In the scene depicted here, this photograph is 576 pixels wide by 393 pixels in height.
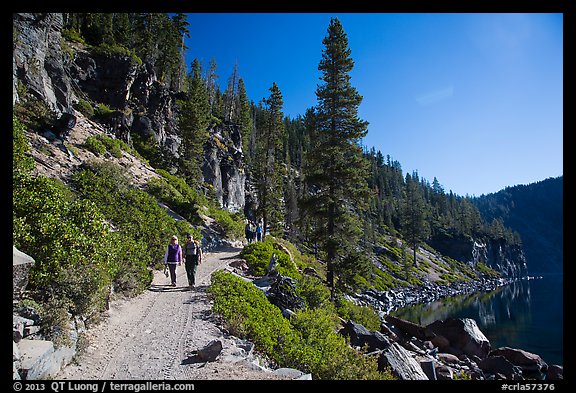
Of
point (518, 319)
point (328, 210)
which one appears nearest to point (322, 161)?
point (328, 210)

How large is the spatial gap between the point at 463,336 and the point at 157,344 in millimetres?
18024

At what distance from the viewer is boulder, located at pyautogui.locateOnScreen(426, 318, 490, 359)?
1717cm

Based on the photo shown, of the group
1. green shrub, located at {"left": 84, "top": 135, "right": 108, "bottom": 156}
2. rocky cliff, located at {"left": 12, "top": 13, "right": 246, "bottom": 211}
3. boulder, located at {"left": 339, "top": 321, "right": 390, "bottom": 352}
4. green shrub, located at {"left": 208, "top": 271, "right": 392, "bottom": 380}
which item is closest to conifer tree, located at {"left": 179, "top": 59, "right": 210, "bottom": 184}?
rocky cliff, located at {"left": 12, "top": 13, "right": 246, "bottom": 211}

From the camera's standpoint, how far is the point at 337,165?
18547 mm

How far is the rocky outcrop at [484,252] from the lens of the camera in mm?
117062

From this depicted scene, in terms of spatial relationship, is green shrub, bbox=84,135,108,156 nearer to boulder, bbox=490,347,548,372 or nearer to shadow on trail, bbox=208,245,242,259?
shadow on trail, bbox=208,245,242,259

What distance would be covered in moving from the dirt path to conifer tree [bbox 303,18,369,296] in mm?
9712

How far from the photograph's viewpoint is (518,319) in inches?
1458

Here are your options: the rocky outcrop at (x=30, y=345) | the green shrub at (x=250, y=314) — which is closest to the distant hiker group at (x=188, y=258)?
the green shrub at (x=250, y=314)

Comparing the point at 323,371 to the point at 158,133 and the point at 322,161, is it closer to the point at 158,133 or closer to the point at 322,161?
the point at 322,161

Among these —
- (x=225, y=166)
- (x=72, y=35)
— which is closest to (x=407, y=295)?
(x=225, y=166)

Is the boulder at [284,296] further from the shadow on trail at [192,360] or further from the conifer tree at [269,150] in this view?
the conifer tree at [269,150]
